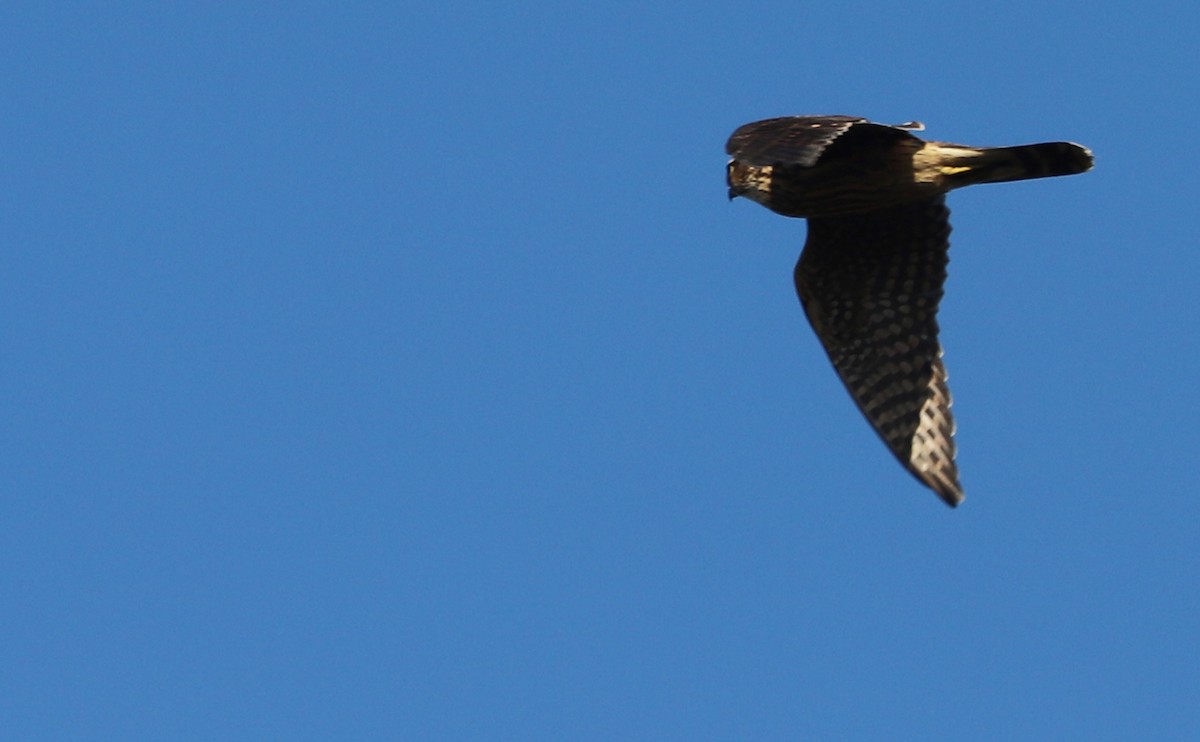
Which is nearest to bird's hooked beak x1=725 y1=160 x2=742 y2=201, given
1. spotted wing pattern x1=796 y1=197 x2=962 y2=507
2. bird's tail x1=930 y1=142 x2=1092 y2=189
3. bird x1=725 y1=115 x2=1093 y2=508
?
bird x1=725 y1=115 x2=1093 y2=508

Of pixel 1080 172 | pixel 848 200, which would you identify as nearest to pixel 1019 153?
pixel 1080 172

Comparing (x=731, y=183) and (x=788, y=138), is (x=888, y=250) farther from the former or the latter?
(x=788, y=138)

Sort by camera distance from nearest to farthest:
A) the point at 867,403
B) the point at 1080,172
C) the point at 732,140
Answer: the point at 732,140
the point at 1080,172
the point at 867,403

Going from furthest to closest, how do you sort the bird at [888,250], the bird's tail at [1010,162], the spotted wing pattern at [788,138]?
the bird at [888,250], the bird's tail at [1010,162], the spotted wing pattern at [788,138]

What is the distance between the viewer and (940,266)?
1323 centimetres

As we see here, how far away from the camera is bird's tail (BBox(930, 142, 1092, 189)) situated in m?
12.1

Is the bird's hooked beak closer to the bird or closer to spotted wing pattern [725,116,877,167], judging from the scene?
the bird

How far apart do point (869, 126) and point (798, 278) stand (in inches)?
64.7

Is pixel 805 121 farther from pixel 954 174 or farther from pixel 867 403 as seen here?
pixel 867 403

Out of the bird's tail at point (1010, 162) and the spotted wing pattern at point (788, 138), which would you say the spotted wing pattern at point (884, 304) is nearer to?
the bird's tail at point (1010, 162)

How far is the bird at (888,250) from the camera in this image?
1230cm

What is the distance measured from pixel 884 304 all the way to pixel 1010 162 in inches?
58.5

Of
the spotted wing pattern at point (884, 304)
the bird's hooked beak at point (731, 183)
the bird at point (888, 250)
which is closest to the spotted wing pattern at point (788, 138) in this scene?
the bird at point (888, 250)

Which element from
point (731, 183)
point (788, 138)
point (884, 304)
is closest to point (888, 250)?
point (884, 304)
